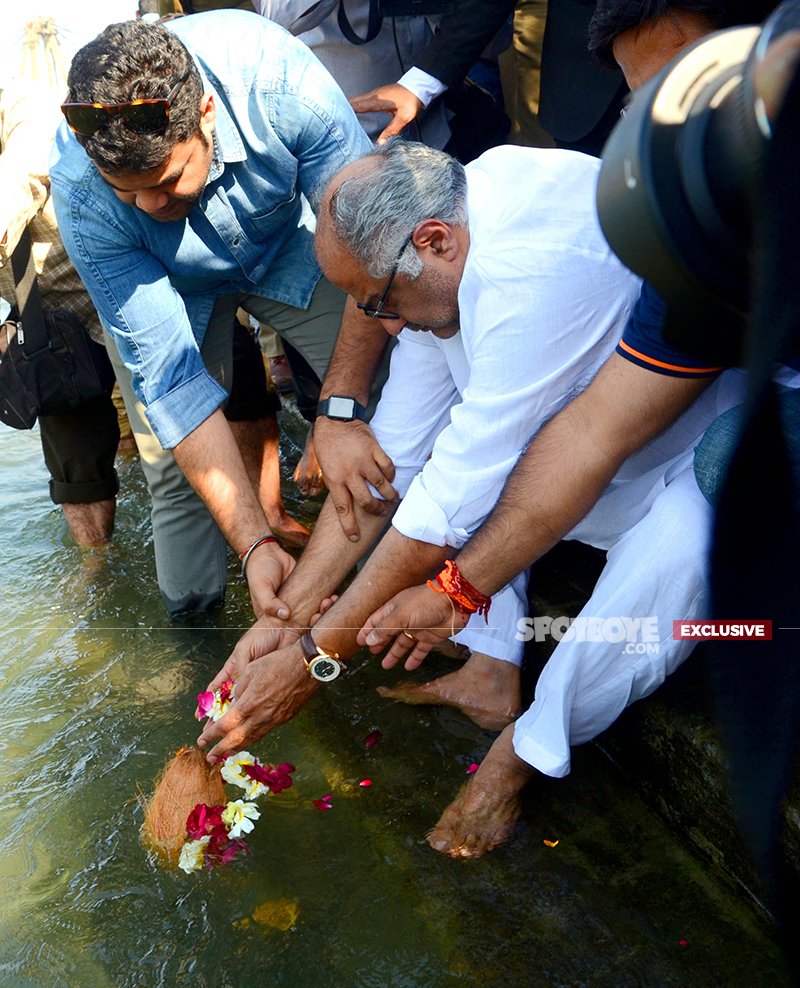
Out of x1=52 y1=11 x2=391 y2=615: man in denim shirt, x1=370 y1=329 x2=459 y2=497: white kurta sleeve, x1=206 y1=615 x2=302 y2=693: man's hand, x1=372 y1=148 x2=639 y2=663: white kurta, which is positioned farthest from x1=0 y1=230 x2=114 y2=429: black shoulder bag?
x1=372 y1=148 x2=639 y2=663: white kurta

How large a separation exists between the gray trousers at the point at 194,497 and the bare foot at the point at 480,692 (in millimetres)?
1084

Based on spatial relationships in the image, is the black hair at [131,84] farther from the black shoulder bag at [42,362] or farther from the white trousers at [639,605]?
the white trousers at [639,605]

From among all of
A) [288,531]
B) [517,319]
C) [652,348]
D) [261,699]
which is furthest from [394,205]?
[288,531]

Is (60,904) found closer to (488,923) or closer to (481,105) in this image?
(488,923)

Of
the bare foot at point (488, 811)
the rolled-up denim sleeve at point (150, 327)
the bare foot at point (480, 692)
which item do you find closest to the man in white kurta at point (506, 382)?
the bare foot at point (488, 811)

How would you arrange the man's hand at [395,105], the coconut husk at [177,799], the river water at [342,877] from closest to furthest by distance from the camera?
the river water at [342,877] → the coconut husk at [177,799] → the man's hand at [395,105]

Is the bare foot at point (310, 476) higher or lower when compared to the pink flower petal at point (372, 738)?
lower

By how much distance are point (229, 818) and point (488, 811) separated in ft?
2.12

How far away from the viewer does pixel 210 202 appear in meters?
3.22

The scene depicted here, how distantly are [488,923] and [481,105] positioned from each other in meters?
3.03

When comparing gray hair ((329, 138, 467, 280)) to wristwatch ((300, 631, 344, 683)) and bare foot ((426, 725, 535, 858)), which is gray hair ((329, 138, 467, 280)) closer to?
wristwatch ((300, 631, 344, 683))

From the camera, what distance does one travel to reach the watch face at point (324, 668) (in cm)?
269

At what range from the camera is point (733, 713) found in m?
1.03

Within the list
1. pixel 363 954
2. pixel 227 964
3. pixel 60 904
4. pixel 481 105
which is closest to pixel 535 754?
pixel 363 954
